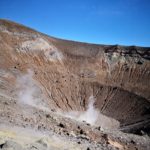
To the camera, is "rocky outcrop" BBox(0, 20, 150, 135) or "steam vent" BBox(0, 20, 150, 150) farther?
"rocky outcrop" BBox(0, 20, 150, 135)

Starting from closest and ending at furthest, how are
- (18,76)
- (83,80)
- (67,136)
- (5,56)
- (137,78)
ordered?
(67,136) < (18,76) < (5,56) < (83,80) < (137,78)

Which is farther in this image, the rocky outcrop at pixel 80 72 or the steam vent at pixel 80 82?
the rocky outcrop at pixel 80 72

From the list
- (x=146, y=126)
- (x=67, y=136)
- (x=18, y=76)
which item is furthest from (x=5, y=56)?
(x=67, y=136)

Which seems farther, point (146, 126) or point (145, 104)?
point (145, 104)

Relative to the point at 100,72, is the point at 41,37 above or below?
above

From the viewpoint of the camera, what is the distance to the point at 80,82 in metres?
52.4

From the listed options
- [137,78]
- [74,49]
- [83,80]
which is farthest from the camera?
[74,49]

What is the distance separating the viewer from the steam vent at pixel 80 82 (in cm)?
3438

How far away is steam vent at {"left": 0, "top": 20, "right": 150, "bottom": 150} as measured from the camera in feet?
113

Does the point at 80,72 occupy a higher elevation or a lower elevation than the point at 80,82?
higher

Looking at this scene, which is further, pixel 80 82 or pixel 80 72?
pixel 80 72

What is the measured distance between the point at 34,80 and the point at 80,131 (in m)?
23.6

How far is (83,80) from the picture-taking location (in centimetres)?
5331

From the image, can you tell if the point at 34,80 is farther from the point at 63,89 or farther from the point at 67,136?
the point at 67,136
